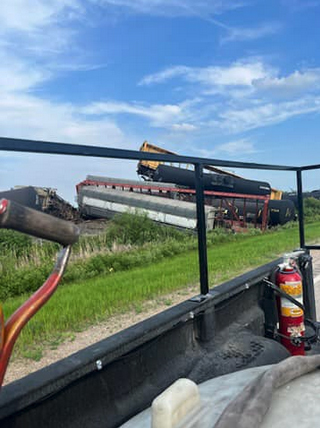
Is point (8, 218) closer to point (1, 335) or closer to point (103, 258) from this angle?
point (1, 335)

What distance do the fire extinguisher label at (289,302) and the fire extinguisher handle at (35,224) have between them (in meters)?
2.11

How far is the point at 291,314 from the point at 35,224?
2229 millimetres

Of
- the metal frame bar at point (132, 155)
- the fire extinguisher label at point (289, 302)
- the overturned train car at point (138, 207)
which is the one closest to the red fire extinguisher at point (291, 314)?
the fire extinguisher label at point (289, 302)

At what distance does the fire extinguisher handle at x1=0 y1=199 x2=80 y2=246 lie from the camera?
0.80m

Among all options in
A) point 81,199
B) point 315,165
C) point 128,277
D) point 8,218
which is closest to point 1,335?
point 8,218

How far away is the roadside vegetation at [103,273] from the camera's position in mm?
5719

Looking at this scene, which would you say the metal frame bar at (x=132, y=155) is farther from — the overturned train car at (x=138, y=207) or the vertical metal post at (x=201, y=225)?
the overturned train car at (x=138, y=207)

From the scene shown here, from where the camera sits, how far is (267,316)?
2803 mm

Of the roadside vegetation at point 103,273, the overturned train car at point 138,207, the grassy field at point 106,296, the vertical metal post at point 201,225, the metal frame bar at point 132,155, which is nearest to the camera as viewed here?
the metal frame bar at point 132,155

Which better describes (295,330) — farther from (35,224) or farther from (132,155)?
(35,224)

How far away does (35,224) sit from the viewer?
88 cm

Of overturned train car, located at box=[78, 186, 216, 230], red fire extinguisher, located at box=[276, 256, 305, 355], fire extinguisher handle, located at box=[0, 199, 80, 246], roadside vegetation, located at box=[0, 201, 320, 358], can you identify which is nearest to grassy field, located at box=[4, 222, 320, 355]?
roadside vegetation, located at box=[0, 201, 320, 358]

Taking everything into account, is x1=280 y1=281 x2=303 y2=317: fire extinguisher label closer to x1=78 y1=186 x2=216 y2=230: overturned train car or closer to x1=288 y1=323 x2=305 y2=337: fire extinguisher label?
x1=288 y1=323 x2=305 y2=337: fire extinguisher label

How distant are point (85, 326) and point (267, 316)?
3268mm
